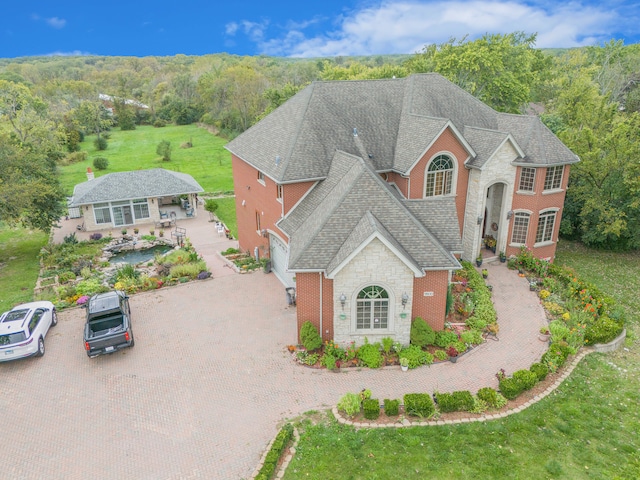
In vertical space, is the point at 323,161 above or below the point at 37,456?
above

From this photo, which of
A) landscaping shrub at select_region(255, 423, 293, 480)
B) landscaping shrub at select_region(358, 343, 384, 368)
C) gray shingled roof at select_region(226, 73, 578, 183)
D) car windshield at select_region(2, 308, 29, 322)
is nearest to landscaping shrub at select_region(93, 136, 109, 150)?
gray shingled roof at select_region(226, 73, 578, 183)

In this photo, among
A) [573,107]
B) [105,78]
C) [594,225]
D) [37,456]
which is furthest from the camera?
[105,78]

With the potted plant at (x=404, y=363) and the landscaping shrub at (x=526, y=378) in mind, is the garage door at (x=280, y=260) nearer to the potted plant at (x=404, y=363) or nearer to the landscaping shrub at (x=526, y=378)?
the potted plant at (x=404, y=363)

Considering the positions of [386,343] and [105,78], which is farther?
[105,78]

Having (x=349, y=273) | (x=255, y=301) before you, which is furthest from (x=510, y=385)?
(x=255, y=301)

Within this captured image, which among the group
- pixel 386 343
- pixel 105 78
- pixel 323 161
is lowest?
pixel 386 343

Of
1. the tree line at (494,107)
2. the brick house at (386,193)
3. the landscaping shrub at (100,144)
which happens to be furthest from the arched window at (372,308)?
the landscaping shrub at (100,144)

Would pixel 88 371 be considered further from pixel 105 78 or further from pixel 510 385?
pixel 105 78
